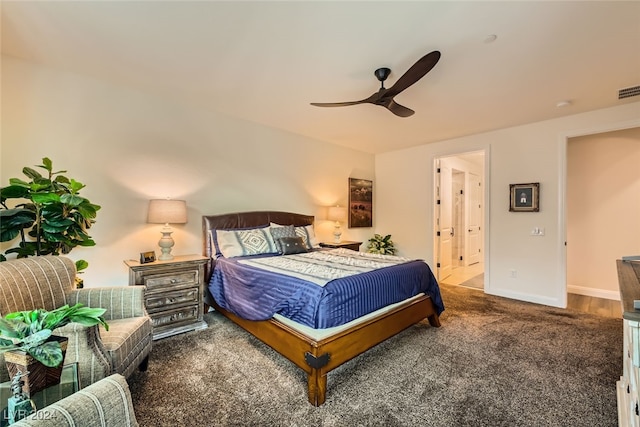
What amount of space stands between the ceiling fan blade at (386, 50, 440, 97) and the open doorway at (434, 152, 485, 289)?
3124mm

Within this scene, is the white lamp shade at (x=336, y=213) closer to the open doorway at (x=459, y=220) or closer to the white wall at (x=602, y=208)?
the open doorway at (x=459, y=220)

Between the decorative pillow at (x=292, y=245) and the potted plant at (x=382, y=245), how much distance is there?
2244 mm

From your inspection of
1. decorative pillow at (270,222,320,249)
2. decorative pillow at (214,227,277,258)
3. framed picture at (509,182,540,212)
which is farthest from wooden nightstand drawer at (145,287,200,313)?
framed picture at (509,182,540,212)

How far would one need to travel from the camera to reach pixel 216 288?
3199mm

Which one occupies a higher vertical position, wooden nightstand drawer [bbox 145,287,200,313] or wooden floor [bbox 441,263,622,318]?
wooden nightstand drawer [bbox 145,287,200,313]

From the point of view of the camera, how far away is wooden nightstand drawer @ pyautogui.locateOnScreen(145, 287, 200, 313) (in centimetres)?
273

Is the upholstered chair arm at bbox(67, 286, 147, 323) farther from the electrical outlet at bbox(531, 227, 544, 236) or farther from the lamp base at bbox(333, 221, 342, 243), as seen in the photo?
the electrical outlet at bbox(531, 227, 544, 236)

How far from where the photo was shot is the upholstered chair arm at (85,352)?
4.89 feet

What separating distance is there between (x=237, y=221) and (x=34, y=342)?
286 centimetres

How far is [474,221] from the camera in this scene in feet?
22.3

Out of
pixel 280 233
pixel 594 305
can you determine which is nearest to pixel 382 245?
pixel 280 233

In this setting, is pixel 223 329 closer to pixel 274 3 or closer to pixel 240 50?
pixel 240 50

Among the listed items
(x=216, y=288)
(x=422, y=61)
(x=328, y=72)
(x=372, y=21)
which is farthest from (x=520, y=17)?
(x=216, y=288)

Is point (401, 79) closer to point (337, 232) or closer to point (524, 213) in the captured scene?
point (337, 232)
